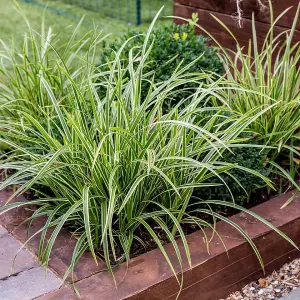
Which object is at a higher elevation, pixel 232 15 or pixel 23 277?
pixel 232 15

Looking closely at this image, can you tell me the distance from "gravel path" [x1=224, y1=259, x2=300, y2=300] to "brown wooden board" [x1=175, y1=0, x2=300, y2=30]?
160 cm

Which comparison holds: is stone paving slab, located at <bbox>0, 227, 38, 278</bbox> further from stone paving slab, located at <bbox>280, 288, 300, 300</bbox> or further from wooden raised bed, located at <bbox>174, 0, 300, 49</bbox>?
wooden raised bed, located at <bbox>174, 0, 300, 49</bbox>

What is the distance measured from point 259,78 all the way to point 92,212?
122cm

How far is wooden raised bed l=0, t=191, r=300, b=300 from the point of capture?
208cm

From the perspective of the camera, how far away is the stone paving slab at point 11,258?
2.22m

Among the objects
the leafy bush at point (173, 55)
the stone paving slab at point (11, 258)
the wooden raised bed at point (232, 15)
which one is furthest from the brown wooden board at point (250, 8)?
the stone paving slab at point (11, 258)

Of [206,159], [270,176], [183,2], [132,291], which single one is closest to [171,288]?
[132,291]

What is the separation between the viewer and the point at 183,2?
4.24m

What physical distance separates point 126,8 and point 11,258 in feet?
18.8

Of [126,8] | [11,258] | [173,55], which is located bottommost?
[11,258]

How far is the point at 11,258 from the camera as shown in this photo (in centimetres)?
231

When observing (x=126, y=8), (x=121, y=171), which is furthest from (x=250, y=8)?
(x=126, y=8)

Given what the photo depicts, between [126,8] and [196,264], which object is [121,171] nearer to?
[196,264]

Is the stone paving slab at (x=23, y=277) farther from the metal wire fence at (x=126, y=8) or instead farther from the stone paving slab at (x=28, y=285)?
the metal wire fence at (x=126, y=8)
